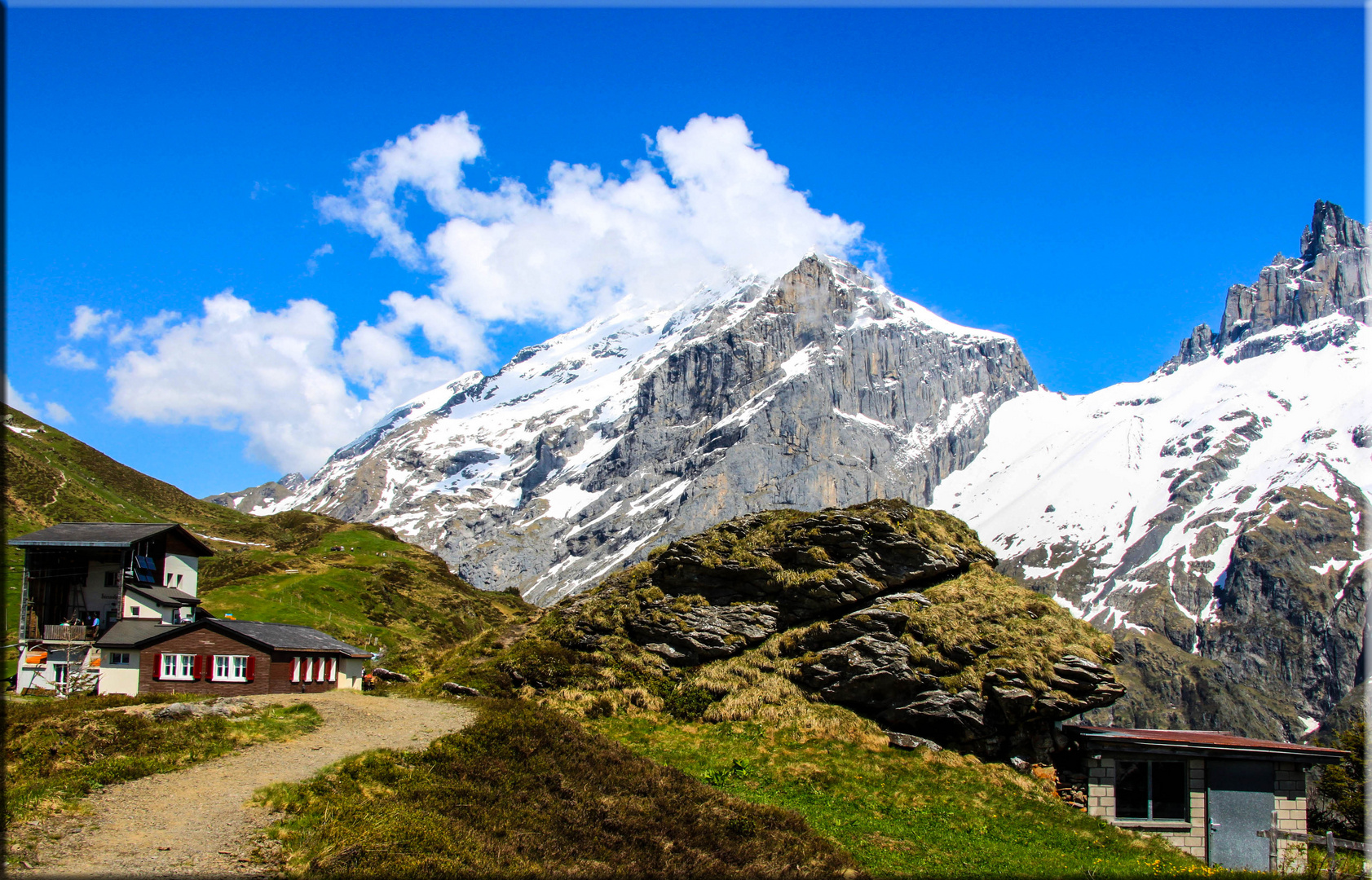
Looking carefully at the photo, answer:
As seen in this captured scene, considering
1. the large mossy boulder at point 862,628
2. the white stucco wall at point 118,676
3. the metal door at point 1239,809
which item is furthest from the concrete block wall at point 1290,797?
the white stucco wall at point 118,676

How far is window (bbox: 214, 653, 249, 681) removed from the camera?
31.2m

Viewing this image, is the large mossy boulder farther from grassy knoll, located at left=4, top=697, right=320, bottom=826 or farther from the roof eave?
grassy knoll, located at left=4, top=697, right=320, bottom=826

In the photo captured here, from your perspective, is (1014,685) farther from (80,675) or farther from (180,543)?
(180,543)

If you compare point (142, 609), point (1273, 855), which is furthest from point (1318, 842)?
point (142, 609)

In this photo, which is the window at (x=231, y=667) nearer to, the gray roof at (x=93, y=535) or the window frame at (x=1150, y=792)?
the gray roof at (x=93, y=535)

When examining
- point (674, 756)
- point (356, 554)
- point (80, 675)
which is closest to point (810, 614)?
point (674, 756)

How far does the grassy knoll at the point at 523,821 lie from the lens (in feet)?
45.9

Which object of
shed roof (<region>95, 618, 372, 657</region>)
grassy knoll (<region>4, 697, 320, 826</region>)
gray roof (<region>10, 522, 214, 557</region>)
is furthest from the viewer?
gray roof (<region>10, 522, 214, 557</region>)

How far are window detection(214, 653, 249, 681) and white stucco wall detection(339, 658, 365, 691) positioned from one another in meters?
4.61

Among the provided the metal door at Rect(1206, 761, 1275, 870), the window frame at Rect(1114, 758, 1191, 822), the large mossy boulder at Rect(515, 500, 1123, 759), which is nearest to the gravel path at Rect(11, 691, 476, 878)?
the large mossy boulder at Rect(515, 500, 1123, 759)

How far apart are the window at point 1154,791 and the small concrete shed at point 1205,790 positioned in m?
0.03

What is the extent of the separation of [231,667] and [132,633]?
14.8ft

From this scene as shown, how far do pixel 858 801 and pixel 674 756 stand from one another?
5.73 m

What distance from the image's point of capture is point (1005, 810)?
77.5 feet
